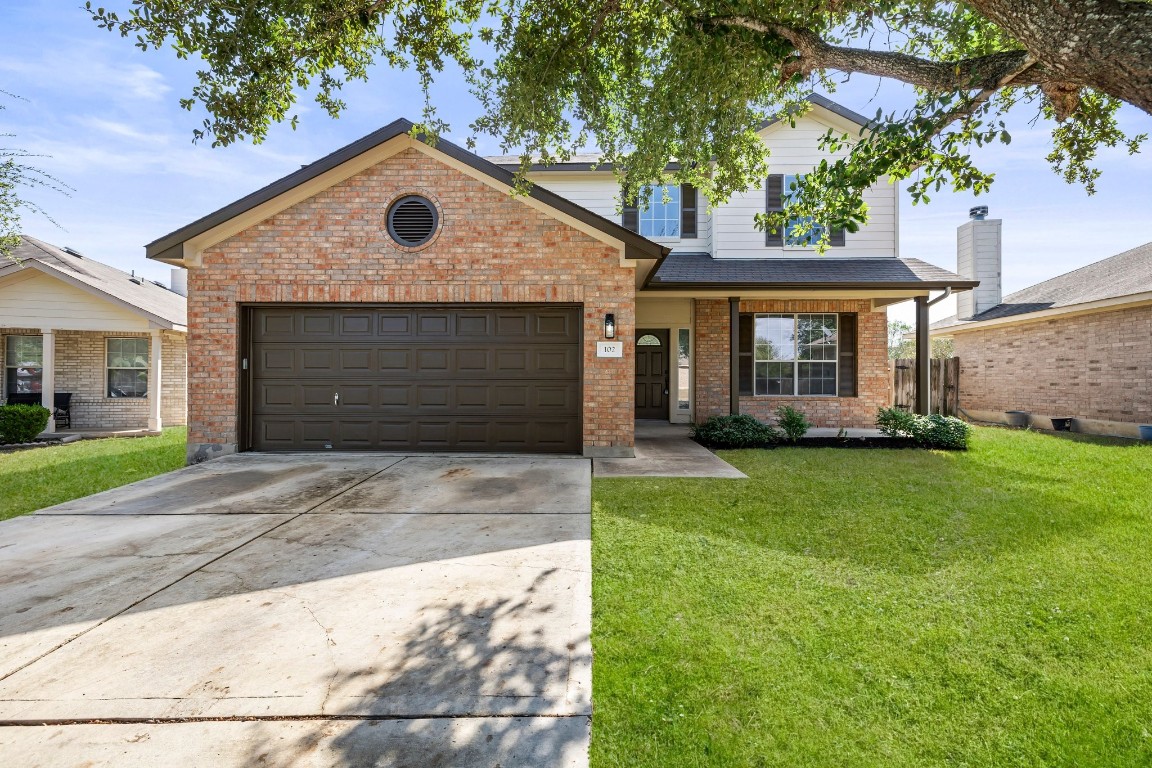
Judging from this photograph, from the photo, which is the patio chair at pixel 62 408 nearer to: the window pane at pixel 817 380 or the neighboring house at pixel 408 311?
the neighboring house at pixel 408 311

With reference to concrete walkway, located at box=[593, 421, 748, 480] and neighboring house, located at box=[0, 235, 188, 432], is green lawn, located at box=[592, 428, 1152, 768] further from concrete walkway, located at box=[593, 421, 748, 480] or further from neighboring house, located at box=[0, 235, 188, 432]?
neighboring house, located at box=[0, 235, 188, 432]

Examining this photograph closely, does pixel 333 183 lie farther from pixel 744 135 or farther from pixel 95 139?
pixel 95 139

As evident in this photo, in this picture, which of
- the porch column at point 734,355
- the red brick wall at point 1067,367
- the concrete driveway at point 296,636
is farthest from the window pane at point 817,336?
the concrete driveway at point 296,636

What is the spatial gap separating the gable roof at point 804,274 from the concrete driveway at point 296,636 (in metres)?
6.57

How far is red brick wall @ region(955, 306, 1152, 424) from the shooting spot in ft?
35.4

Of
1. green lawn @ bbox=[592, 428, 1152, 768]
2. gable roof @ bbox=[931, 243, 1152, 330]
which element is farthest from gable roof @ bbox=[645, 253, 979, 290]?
green lawn @ bbox=[592, 428, 1152, 768]

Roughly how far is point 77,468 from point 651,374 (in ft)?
35.3

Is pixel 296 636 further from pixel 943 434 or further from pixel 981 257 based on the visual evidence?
pixel 981 257

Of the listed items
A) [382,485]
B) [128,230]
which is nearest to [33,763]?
[382,485]

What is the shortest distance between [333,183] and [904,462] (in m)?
9.92

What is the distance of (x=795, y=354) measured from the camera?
1160 centimetres

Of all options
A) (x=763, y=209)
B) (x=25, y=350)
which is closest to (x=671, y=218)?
A: (x=763, y=209)

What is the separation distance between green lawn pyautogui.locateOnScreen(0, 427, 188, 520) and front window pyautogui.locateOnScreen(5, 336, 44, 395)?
3225 millimetres

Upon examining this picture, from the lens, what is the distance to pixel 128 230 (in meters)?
17.0
